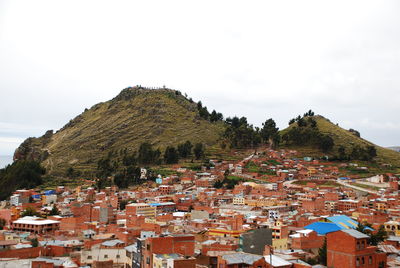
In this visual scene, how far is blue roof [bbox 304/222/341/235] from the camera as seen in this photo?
3031 cm

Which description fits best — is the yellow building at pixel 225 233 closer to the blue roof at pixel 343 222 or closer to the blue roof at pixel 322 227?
the blue roof at pixel 322 227

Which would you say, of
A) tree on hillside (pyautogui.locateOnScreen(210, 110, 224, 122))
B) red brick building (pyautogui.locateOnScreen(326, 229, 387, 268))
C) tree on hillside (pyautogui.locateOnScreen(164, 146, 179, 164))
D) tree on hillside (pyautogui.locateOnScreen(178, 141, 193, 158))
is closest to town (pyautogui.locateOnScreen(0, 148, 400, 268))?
red brick building (pyautogui.locateOnScreen(326, 229, 387, 268))

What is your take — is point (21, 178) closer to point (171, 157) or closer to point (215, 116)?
point (171, 157)

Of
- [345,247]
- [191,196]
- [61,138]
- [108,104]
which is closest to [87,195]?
[191,196]

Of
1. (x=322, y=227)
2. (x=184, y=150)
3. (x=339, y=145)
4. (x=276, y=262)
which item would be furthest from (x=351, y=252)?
(x=339, y=145)

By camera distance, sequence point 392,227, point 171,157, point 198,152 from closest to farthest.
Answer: point 392,227, point 171,157, point 198,152

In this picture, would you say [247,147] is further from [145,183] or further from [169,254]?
[169,254]

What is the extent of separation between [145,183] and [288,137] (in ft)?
109

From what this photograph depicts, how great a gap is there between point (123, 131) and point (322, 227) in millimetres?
72699

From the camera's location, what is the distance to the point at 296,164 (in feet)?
235

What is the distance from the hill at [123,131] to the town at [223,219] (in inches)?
750

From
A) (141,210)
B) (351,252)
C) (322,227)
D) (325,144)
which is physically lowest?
(141,210)

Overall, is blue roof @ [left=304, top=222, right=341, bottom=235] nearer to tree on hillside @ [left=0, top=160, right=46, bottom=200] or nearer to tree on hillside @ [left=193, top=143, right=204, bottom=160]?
tree on hillside @ [left=193, top=143, right=204, bottom=160]

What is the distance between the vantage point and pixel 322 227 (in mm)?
31406
